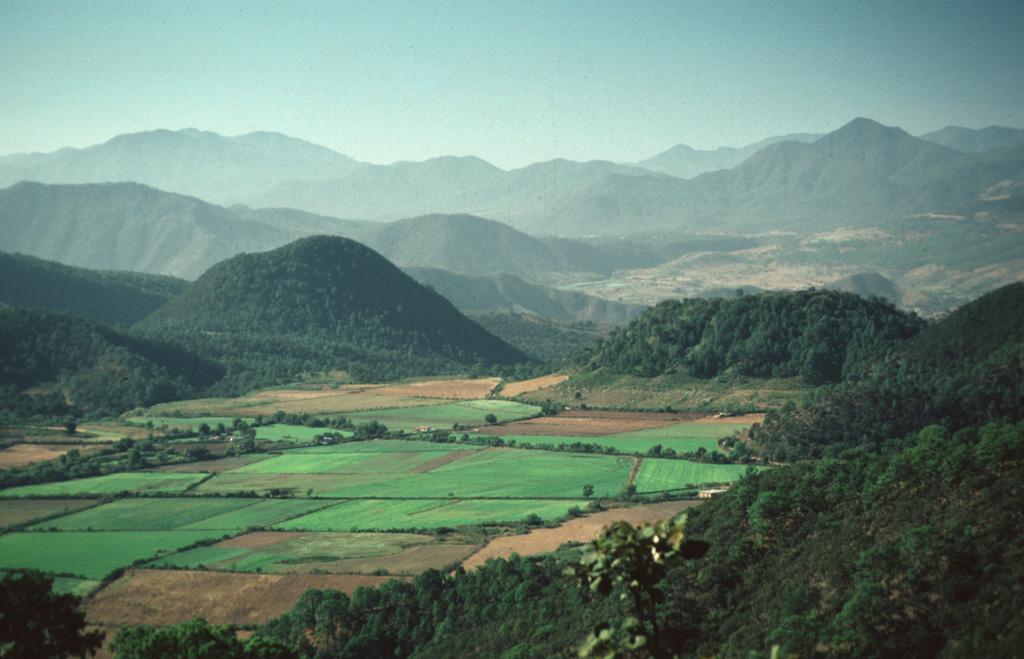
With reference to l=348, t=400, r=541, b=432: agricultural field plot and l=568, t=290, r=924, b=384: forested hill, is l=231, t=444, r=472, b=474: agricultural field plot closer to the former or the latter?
l=348, t=400, r=541, b=432: agricultural field plot

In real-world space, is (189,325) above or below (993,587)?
above

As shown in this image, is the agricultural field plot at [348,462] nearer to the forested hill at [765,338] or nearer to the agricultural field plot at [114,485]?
the agricultural field plot at [114,485]

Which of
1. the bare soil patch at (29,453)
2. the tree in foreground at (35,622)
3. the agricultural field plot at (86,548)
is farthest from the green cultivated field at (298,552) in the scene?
the bare soil patch at (29,453)

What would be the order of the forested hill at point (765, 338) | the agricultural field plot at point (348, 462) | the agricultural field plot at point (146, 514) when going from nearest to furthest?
the agricultural field plot at point (146, 514), the agricultural field plot at point (348, 462), the forested hill at point (765, 338)

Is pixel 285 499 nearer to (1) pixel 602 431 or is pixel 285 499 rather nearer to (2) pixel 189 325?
(1) pixel 602 431

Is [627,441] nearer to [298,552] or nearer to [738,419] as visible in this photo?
[738,419]

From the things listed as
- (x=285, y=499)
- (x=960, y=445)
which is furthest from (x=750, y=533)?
(x=285, y=499)
